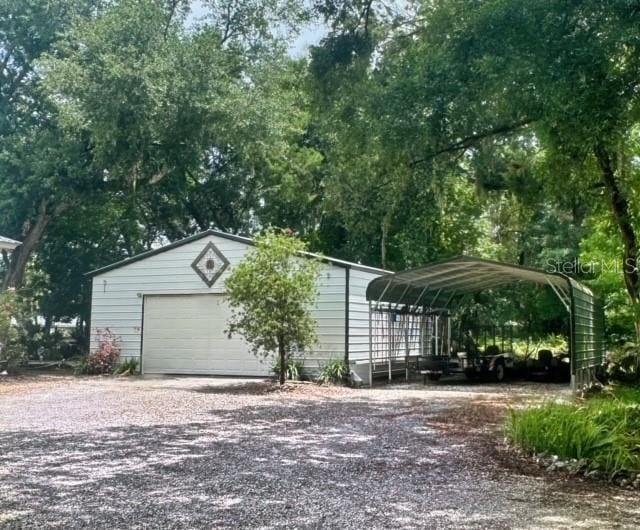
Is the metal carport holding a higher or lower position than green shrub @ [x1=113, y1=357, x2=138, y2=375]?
higher

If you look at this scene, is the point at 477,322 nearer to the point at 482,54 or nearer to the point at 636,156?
the point at 636,156

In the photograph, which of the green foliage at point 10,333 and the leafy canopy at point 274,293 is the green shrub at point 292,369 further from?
the green foliage at point 10,333

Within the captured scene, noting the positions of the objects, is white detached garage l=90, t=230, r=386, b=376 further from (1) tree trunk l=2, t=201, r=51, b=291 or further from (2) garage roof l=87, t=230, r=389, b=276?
(1) tree trunk l=2, t=201, r=51, b=291

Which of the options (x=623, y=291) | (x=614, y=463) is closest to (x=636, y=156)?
(x=623, y=291)

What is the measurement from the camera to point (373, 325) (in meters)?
15.2

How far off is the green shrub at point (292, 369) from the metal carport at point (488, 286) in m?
1.61

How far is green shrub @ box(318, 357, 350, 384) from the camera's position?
45.2ft

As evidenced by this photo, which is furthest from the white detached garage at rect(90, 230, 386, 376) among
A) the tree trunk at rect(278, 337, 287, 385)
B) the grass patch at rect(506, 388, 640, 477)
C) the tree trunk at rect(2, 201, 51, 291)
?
the grass patch at rect(506, 388, 640, 477)

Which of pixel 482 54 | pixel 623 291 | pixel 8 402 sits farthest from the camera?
pixel 623 291

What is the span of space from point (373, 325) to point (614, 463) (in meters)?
9.86

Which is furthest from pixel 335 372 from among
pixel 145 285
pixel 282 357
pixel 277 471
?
pixel 277 471

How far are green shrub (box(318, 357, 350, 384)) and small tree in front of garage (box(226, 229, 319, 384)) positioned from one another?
1.44m

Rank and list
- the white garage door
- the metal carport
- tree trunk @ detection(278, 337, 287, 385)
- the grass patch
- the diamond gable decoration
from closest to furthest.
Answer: the grass patch < the metal carport < tree trunk @ detection(278, 337, 287, 385) < the white garage door < the diamond gable decoration

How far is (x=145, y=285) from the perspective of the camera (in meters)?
16.6
